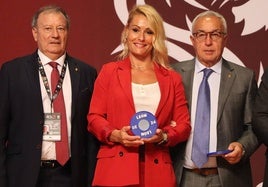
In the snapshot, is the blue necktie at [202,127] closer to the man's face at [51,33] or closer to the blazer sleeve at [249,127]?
the blazer sleeve at [249,127]

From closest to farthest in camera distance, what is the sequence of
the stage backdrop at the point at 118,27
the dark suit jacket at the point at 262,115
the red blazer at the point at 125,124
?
the dark suit jacket at the point at 262,115 < the red blazer at the point at 125,124 < the stage backdrop at the point at 118,27

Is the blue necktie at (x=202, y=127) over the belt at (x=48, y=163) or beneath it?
over

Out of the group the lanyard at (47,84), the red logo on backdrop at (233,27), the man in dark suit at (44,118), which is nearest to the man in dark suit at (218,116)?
the man in dark suit at (44,118)

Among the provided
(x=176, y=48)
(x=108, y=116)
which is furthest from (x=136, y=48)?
(x=176, y=48)

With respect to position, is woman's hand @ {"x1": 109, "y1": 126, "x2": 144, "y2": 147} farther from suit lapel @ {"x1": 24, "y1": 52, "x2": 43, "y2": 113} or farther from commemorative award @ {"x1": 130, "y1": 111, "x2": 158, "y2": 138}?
suit lapel @ {"x1": 24, "y1": 52, "x2": 43, "y2": 113}

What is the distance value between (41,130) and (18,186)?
0.33 meters

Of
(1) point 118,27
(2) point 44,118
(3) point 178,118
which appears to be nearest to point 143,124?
(3) point 178,118

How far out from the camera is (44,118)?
318 cm

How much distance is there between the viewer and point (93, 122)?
3.13 m

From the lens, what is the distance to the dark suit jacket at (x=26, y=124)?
10.4 ft

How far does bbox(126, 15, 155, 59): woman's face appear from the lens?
3221mm

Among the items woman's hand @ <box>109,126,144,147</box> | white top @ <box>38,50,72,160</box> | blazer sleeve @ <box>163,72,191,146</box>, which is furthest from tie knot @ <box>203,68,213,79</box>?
white top @ <box>38,50,72,160</box>

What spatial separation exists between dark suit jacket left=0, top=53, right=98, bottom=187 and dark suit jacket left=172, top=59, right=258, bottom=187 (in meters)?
0.54

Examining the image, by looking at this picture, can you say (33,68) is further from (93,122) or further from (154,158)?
(154,158)
